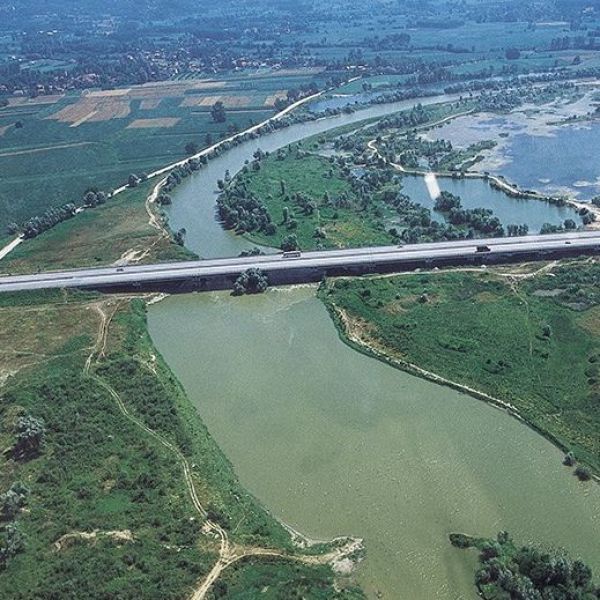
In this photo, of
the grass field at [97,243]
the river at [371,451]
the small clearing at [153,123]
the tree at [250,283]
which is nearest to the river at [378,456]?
the river at [371,451]

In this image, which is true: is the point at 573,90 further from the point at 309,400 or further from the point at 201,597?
the point at 201,597

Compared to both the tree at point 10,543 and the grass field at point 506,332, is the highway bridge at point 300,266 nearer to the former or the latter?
the grass field at point 506,332

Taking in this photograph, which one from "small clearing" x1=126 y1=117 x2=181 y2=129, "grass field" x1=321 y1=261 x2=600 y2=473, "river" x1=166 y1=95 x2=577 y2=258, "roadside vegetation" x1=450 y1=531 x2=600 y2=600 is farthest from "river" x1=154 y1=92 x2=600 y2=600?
"small clearing" x1=126 y1=117 x2=181 y2=129

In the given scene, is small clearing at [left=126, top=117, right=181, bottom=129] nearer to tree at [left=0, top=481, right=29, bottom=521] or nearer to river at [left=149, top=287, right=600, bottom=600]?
river at [left=149, top=287, right=600, bottom=600]

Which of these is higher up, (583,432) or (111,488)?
(111,488)

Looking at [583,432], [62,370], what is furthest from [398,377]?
[62,370]

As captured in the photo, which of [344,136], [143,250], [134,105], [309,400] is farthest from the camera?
[134,105]
